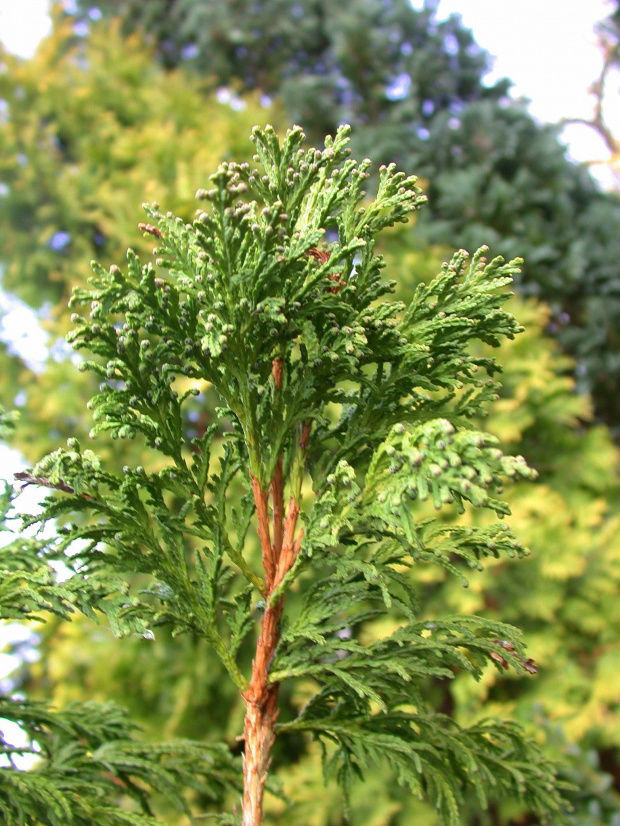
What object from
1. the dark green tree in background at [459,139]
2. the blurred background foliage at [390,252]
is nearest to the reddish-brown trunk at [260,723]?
the blurred background foliage at [390,252]

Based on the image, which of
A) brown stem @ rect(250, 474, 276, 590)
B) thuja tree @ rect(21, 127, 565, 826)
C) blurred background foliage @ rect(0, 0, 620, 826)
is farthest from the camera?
blurred background foliage @ rect(0, 0, 620, 826)

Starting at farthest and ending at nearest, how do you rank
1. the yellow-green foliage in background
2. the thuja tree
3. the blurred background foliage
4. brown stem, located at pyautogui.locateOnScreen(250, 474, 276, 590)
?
1. the yellow-green foliage in background
2. the blurred background foliage
3. brown stem, located at pyautogui.locateOnScreen(250, 474, 276, 590)
4. the thuja tree

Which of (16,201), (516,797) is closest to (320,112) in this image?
(16,201)

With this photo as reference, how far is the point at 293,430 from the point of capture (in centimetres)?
139

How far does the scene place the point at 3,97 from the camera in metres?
6.16

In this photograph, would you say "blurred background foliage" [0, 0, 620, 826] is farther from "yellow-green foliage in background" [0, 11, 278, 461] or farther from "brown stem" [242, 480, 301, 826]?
"brown stem" [242, 480, 301, 826]

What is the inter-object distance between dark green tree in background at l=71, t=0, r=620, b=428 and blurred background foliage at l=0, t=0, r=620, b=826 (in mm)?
22

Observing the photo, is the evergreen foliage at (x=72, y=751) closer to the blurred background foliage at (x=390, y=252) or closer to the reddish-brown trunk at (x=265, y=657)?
the reddish-brown trunk at (x=265, y=657)

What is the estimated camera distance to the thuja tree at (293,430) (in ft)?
4.00

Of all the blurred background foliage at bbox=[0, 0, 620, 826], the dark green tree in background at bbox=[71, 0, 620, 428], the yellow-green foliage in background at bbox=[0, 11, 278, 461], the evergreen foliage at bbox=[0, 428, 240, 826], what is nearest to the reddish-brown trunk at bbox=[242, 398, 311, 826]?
the evergreen foliage at bbox=[0, 428, 240, 826]

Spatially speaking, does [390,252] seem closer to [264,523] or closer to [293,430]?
[293,430]

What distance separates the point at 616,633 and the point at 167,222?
4.15m

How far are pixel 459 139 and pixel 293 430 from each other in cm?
505

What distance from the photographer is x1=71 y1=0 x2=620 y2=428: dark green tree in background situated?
17.4 feet
